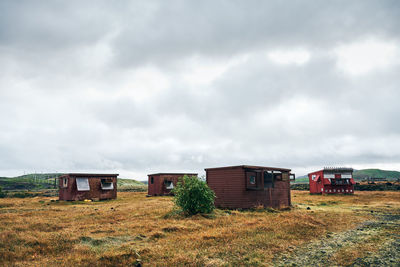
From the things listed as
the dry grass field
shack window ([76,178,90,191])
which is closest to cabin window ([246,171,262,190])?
the dry grass field

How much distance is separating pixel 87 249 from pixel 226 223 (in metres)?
7.98

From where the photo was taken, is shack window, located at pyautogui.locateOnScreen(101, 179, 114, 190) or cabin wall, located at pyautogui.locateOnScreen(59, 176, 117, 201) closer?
cabin wall, located at pyautogui.locateOnScreen(59, 176, 117, 201)

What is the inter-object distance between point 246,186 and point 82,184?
2516cm

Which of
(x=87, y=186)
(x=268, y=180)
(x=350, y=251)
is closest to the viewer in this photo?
(x=350, y=251)

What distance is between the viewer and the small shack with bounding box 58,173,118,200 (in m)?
35.5

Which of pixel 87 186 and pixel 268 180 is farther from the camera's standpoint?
pixel 87 186

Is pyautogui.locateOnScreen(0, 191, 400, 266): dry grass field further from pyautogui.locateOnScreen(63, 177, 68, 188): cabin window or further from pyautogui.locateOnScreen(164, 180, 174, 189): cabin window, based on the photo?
pyautogui.locateOnScreen(164, 180, 174, 189): cabin window

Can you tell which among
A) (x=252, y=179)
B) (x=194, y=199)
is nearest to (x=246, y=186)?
(x=252, y=179)

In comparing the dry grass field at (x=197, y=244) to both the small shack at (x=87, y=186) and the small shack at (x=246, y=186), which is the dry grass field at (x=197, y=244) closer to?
the small shack at (x=246, y=186)

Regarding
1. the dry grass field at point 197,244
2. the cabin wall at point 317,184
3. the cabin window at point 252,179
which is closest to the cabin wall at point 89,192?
the dry grass field at point 197,244

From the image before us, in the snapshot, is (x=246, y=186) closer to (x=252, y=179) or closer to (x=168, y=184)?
(x=252, y=179)

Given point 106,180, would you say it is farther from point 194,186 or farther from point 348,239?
point 348,239

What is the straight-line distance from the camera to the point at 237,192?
2212 centimetres

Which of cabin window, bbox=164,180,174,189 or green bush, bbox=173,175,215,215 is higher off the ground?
green bush, bbox=173,175,215,215
